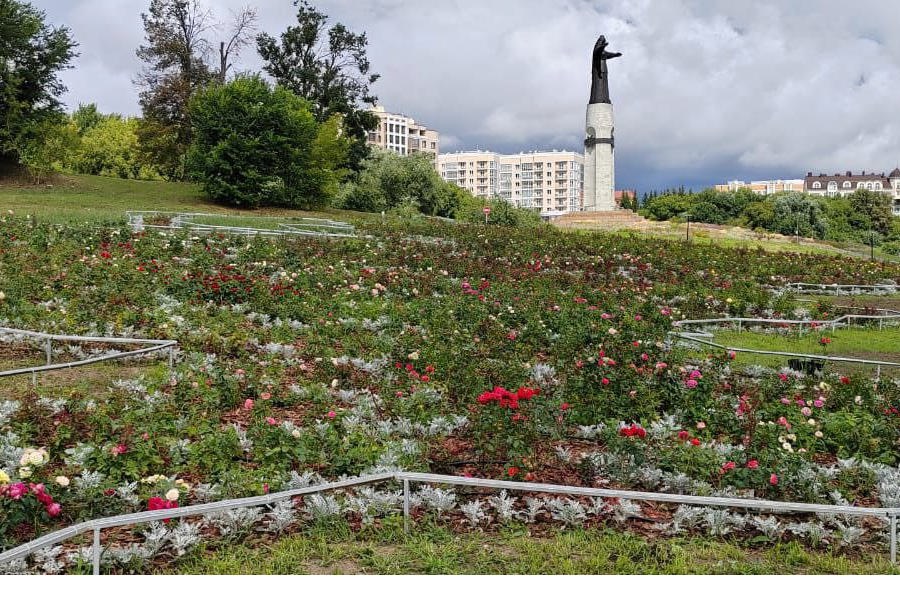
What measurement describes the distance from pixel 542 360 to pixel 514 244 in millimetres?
10640

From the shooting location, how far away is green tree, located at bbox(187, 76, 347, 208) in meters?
31.9

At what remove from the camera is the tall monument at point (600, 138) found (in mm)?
39625

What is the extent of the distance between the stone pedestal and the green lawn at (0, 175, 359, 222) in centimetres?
1351

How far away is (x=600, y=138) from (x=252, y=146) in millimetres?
17566

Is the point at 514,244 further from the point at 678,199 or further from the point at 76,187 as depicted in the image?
the point at 678,199

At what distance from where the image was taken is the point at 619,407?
20.2 ft

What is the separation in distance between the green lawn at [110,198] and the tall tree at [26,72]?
251cm

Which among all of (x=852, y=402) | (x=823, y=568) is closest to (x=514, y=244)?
(x=852, y=402)

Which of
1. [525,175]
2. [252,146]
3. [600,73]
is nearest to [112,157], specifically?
[252,146]

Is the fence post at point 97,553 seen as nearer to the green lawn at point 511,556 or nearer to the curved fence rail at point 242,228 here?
the green lawn at point 511,556

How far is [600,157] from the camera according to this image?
39625 mm

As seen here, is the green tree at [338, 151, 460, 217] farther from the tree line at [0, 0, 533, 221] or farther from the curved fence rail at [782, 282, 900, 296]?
the curved fence rail at [782, 282, 900, 296]

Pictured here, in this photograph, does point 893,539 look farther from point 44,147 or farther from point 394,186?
point 394,186

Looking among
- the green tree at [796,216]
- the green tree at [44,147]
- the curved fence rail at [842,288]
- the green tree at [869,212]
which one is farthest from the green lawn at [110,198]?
the green tree at [869,212]
